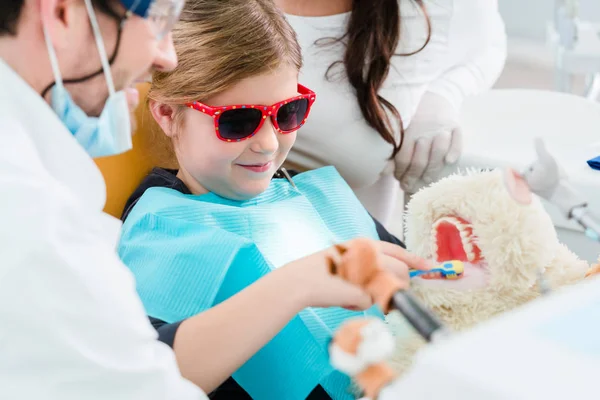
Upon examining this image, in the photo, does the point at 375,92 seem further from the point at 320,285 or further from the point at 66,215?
the point at 66,215

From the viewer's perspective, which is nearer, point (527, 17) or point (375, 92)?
point (375, 92)

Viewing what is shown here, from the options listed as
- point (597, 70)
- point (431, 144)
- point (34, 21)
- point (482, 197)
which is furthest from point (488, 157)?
point (597, 70)

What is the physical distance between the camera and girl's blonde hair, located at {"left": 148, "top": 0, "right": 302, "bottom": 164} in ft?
3.60

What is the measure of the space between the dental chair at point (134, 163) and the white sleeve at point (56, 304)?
0.62m

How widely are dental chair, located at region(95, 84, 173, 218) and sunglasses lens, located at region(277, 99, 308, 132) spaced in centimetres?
A: 29

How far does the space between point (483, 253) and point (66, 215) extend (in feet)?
1.90

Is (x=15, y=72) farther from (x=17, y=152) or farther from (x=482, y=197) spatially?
(x=482, y=197)

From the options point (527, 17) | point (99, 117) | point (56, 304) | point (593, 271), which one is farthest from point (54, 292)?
point (527, 17)

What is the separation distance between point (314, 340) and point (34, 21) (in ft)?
1.90

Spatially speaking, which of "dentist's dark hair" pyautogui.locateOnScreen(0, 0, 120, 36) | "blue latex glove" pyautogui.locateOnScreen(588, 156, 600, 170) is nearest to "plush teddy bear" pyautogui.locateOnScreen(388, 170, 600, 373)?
"blue latex glove" pyautogui.locateOnScreen(588, 156, 600, 170)

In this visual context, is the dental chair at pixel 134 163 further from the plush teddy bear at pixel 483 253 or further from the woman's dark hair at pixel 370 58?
the plush teddy bear at pixel 483 253

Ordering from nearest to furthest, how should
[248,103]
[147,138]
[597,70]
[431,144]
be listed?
[248,103] → [147,138] → [431,144] → [597,70]

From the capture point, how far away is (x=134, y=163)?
1.34 m

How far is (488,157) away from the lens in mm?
1445
